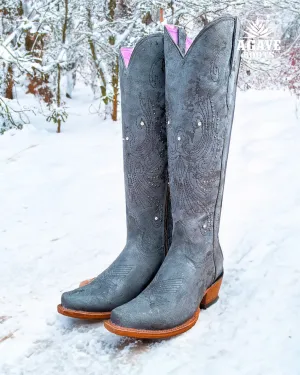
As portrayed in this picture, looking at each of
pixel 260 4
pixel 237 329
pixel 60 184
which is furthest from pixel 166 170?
pixel 260 4

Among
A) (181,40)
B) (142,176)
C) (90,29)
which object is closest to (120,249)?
(142,176)

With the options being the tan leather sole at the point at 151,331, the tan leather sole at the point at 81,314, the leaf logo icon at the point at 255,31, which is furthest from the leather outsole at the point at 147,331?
the leaf logo icon at the point at 255,31

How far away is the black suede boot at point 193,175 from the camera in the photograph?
1.19 m

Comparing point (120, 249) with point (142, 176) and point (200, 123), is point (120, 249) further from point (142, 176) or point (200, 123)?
point (200, 123)

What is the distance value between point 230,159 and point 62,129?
3.54 metres

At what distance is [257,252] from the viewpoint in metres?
1.60

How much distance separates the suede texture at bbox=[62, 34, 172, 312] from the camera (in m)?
1.37

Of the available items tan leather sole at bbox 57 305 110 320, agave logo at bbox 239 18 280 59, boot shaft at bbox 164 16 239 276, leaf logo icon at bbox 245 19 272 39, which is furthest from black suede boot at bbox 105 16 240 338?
leaf logo icon at bbox 245 19 272 39

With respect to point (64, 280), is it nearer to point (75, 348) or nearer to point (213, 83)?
point (75, 348)

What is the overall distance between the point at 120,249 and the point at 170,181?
686 millimetres

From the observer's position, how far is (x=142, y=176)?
1426 millimetres

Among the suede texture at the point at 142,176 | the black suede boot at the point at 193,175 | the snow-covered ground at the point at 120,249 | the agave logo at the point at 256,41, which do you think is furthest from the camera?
the agave logo at the point at 256,41

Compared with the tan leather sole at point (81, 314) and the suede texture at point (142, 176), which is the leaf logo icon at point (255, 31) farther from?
the tan leather sole at point (81, 314)

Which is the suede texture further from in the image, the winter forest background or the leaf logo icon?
the leaf logo icon
